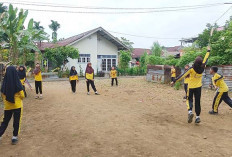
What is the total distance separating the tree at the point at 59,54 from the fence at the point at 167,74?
31.3 feet

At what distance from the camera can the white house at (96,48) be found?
28.5 m

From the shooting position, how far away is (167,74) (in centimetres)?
1772

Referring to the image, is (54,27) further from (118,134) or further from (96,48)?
(118,134)

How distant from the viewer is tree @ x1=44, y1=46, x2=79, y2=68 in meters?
25.4

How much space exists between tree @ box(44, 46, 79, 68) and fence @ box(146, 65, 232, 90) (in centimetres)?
953

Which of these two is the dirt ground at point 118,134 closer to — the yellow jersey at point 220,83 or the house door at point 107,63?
the yellow jersey at point 220,83

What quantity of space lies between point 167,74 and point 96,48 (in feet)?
45.5

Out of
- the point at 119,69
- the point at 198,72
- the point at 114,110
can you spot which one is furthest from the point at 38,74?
the point at 119,69

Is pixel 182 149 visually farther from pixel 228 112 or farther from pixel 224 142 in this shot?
pixel 228 112

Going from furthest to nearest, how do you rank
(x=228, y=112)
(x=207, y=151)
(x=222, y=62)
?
(x=222, y=62)
(x=228, y=112)
(x=207, y=151)

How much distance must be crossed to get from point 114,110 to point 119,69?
20.8 metres

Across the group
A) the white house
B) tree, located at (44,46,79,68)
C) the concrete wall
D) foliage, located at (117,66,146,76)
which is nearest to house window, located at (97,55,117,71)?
the white house

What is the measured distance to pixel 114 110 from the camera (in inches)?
340

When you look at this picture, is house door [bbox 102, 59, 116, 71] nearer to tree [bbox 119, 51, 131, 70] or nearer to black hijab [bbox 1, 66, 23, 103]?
tree [bbox 119, 51, 131, 70]
